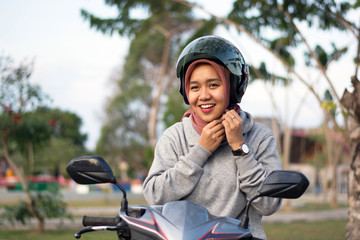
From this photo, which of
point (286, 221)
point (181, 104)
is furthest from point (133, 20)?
point (181, 104)

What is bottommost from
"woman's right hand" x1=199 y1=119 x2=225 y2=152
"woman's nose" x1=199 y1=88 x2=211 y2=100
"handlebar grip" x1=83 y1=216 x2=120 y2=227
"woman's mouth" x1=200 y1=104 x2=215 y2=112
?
"handlebar grip" x1=83 y1=216 x2=120 y2=227

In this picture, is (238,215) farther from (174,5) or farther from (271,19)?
(174,5)

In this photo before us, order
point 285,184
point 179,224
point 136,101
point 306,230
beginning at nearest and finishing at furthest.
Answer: point 179,224 < point 285,184 < point 306,230 < point 136,101

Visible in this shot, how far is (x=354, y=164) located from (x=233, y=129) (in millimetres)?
4233

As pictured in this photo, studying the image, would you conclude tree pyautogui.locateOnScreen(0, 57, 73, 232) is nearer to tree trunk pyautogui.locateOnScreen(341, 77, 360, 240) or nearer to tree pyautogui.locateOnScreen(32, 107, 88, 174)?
tree pyautogui.locateOnScreen(32, 107, 88, 174)

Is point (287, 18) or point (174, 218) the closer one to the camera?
point (174, 218)

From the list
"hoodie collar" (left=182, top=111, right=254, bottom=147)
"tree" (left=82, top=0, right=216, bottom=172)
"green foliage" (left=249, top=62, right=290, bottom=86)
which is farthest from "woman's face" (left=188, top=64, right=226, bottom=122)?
"tree" (left=82, top=0, right=216, bottom=172)

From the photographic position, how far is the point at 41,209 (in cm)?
1028

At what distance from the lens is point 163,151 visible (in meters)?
2.22

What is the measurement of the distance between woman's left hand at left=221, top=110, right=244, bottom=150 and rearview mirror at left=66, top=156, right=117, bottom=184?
527mm

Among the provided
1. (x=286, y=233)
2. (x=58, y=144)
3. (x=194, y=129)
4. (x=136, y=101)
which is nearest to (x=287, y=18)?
(x=286, y=233)

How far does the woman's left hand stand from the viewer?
6.68ft

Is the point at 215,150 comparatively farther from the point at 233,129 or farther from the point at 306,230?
the point at 306,230

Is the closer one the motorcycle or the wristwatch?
the motorcycle
